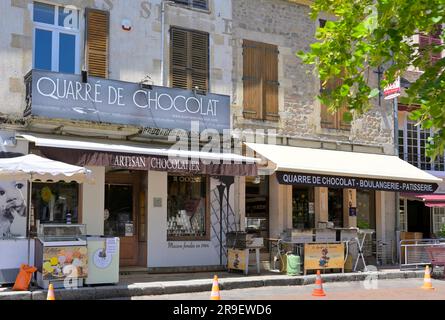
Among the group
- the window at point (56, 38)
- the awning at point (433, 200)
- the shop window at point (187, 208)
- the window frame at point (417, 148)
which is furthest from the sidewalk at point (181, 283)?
the window frame at point (417, 148)

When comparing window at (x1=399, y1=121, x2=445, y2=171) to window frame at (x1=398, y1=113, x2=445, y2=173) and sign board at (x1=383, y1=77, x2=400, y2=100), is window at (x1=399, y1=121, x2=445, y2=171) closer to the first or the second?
window frame at (x1=398, y1=113, x2=445, y2=173)

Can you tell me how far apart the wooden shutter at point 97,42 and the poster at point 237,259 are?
521 cm

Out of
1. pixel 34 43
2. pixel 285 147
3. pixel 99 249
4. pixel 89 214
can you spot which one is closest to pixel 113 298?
pixel 99 249

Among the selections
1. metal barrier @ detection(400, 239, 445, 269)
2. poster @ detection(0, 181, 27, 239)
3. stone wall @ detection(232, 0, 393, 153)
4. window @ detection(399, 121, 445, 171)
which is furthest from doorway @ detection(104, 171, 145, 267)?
window @ detection(399, 121, 445, 171)

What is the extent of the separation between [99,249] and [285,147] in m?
6.75

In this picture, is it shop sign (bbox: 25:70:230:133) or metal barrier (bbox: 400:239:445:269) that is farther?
metal barrier (bbox: 400:239:445:269)

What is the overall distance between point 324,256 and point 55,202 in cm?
653

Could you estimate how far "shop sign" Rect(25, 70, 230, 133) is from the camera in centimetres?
1305

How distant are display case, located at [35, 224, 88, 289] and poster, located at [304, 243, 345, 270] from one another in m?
5.66

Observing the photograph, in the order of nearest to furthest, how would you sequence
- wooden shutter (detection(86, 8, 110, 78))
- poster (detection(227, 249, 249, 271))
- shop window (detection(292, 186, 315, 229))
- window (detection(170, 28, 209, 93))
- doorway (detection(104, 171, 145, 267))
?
wooden shutter (detection(86, 8, 110, 78))
poster (detection(227, 249, 249, 271))
doorway (detection(104, 171, 145, 267))
window (detection(170, 28, 209, 93))
shop window (detection(292, 186, 315, 229))

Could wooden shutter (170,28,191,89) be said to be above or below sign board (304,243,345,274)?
above

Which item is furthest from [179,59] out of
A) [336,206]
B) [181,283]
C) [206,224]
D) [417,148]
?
[417,148]

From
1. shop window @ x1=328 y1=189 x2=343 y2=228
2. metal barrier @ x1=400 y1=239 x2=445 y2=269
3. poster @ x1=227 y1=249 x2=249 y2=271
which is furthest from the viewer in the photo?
shop window @ x1=328 y1=189 x2=343 y2=228
